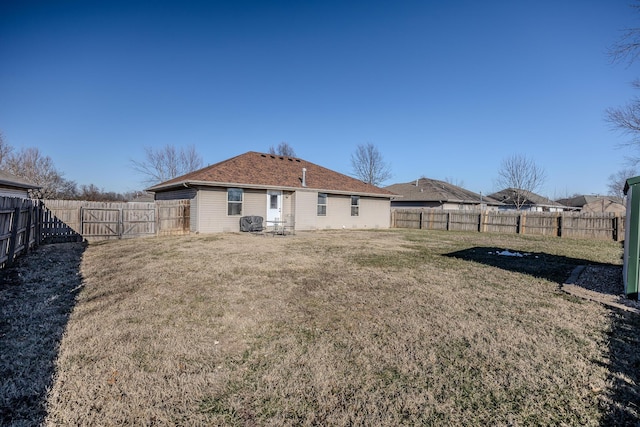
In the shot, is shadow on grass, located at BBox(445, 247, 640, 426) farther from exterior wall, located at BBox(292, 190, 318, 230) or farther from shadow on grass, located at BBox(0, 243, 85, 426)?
exterior wall, located at BBox(292, 190, 318, 230)

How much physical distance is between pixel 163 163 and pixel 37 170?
38.4ft

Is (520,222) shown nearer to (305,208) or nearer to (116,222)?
(305,208)

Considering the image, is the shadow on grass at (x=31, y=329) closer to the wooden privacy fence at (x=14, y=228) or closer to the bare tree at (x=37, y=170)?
the wooden privacy fence at (x=14, y=228)

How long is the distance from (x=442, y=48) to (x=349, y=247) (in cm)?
1112

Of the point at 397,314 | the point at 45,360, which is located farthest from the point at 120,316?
the point at 397,314

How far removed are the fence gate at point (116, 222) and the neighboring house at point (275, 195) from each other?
75.8 inches

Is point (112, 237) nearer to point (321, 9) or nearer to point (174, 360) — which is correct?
point (174, 360)

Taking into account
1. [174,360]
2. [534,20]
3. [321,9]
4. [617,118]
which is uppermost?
[321,9]

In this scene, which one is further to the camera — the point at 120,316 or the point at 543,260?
the point at 543,260

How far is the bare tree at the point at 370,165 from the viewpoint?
40125mm

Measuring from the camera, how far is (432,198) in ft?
87.5

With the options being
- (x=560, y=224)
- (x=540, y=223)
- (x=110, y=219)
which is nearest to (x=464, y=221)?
(x=540, y=223)

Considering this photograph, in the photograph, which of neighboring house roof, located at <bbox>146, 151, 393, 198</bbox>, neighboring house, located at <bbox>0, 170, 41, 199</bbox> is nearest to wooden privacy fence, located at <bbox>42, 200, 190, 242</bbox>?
neighboring house roof, located at <bbox>146, 151, 393, 198</bbox>

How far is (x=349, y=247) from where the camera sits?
425 inches
